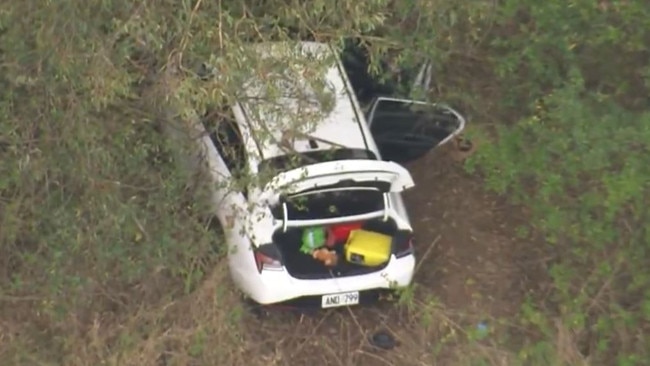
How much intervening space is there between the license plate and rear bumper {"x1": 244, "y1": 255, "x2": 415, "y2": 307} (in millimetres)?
39

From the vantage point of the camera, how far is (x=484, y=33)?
8000 mm

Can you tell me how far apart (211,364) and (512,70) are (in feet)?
10.7

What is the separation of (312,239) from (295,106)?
4.07ft

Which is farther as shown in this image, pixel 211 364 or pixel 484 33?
pixel 484 33

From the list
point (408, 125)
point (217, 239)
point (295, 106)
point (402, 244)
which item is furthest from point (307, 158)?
point (408, 125)

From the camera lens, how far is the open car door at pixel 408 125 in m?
8.31

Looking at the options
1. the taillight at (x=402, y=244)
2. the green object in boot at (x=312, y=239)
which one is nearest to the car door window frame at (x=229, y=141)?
the green object in boot at (x=312, y=239)

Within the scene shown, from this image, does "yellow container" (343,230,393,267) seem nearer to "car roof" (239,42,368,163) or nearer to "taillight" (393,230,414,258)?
"taillight" (393,230,414,258)

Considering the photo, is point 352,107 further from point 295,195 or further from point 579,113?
point 579,113

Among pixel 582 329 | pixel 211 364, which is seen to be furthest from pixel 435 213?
pixel 211 364

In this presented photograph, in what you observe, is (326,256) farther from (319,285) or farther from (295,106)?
(295,106)

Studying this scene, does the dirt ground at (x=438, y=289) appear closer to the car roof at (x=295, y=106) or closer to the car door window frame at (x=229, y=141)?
the car door window frame at (x=229, y=141)

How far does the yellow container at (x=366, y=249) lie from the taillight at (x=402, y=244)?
0.06 m

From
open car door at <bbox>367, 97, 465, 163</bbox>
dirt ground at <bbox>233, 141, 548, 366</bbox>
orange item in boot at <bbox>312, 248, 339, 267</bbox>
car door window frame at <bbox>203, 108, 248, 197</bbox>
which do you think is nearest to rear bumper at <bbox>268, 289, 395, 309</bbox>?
dirt ground at <bbox>233, 141, 548, 366</bbox>
